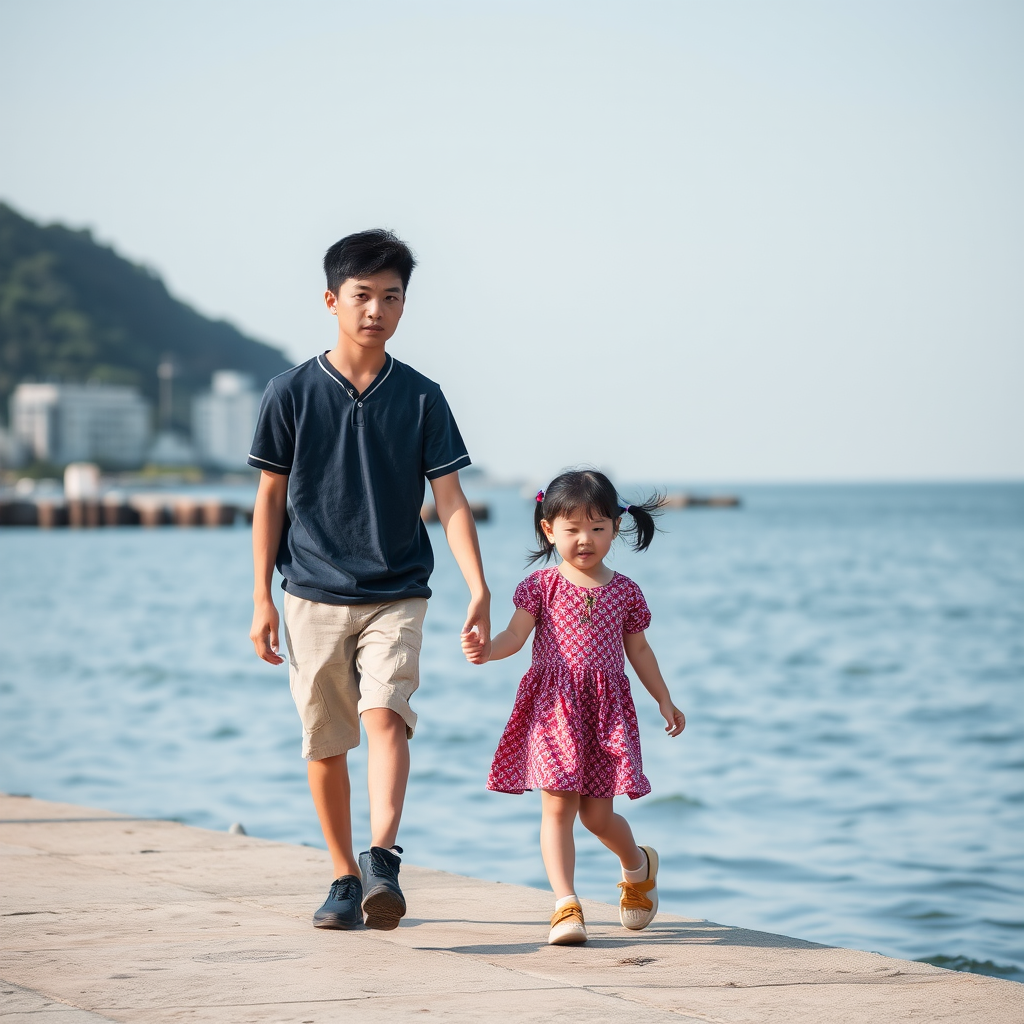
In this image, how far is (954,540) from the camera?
62.8 meters

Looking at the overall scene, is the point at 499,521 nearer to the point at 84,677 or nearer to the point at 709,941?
the point at 84,677

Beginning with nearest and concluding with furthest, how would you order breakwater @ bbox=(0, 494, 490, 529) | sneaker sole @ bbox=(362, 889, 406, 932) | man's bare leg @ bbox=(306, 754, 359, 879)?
1. sneaker sole @ bbox=(362, 889, 406, 932)
2. man's bare leg @ bbox=(306, 754, 359, 879)
3. breakwater @ bbox=(0, 494, 490, 529)

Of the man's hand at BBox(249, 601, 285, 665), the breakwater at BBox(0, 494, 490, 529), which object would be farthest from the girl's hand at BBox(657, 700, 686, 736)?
the breakwater at BBox(0, 494, 490, 529)

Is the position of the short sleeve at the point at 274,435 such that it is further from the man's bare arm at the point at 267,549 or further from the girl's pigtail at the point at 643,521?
the girl's pigtail at the point at 643,521

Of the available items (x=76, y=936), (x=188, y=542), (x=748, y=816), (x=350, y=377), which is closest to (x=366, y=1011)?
(x=76, y=936)

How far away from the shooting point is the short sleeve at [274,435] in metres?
3.60

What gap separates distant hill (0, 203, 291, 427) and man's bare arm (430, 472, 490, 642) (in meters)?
126

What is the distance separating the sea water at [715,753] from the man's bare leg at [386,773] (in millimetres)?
633

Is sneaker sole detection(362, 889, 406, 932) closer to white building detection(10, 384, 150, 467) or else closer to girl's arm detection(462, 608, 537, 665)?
girl's arm detection(462, 608, 537, 665)

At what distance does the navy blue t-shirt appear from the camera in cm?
357

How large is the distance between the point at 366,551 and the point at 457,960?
3.43ft

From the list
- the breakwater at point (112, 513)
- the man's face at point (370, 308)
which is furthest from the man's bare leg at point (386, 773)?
the breakwater at point (112, 513)

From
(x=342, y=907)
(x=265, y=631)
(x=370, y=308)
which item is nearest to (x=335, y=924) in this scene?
(x=342, y=907)

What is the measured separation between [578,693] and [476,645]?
31 cm
